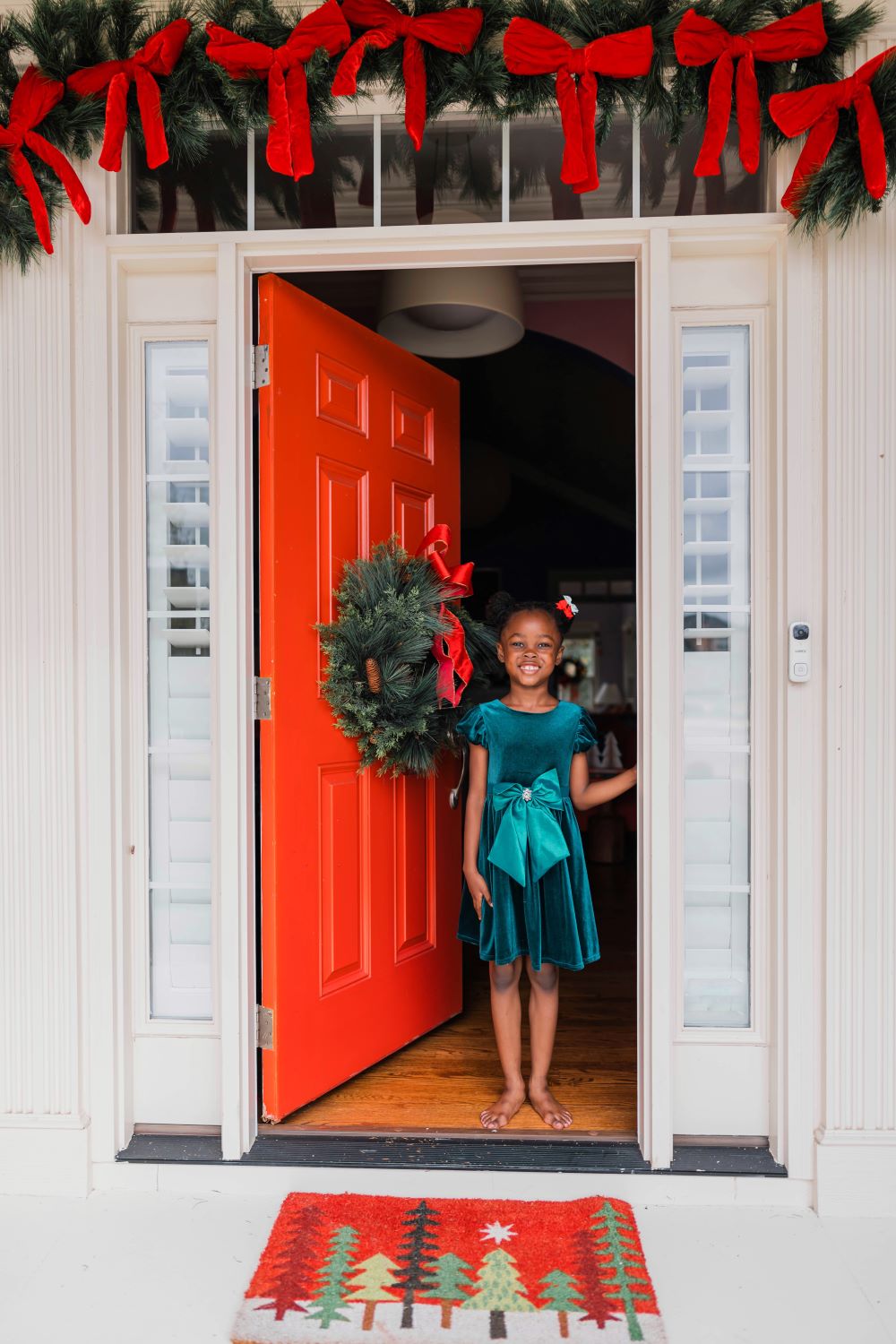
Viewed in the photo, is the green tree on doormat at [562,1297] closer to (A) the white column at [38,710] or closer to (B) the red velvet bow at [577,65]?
(A) the white column at [38,710]

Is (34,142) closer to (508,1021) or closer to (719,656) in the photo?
(719,656)

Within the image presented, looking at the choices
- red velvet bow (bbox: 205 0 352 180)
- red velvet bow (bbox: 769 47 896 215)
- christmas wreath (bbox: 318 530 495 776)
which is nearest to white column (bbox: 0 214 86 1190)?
red velvet bow (bbox: 205 0 352 180)

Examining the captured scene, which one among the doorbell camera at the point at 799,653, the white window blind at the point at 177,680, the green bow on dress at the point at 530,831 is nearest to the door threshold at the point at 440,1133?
the white window blind at the point at 177,680

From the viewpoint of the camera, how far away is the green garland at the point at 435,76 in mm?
1914

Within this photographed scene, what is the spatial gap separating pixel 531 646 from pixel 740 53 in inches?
53.1

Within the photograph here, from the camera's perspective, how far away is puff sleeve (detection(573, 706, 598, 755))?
7.82 feet

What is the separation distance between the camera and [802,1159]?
6.64 feet

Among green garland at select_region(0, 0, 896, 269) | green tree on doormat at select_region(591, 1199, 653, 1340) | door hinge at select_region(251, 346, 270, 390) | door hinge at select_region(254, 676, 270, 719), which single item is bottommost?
green tree on doormat at select_region(591, 1199, 653, 1340)

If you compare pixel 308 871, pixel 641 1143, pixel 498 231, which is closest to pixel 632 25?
pixel 498 231

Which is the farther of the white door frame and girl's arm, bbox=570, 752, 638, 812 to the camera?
girl's arm, bbox=570, 752, 638, 812

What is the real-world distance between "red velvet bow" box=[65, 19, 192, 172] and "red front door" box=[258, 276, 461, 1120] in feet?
1.22

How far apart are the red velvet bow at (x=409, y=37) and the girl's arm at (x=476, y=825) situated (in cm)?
144

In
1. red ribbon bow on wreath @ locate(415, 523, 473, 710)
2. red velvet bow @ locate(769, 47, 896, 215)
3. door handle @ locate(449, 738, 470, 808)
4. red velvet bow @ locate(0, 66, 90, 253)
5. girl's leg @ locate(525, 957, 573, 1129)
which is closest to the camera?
red velvet bow @ locate(769, 47, 896, 215)

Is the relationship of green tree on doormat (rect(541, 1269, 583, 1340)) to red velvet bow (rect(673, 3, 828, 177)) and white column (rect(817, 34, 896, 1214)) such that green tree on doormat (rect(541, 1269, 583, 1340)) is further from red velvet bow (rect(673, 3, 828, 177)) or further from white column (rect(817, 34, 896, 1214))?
red velvet bow (rect(673, 3, 828, 177))
